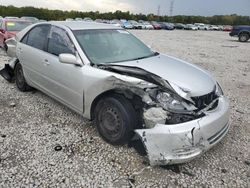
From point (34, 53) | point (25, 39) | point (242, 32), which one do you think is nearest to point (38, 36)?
point (34, 53)

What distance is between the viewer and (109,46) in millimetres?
3965

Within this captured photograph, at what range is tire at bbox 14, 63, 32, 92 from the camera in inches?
205

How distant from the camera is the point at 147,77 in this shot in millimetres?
3092

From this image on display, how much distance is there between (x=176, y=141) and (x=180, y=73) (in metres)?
0.99

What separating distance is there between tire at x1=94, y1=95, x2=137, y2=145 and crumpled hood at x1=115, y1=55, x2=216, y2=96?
0.54 meters

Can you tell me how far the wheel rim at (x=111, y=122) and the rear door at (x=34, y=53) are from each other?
151 cm

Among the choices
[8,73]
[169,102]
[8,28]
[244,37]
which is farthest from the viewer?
[244,37]

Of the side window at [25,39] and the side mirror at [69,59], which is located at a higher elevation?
the side window at [25,39]

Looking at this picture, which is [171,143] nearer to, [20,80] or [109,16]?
[20,80]

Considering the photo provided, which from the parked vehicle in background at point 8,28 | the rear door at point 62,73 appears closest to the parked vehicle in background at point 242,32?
the parked vehicle in background at point 8,28

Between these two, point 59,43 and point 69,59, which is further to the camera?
point 59,43

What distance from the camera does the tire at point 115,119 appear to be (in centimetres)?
308

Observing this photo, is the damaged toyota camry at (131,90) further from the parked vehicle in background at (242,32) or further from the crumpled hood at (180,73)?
the parked vehicle in background at (242,32)

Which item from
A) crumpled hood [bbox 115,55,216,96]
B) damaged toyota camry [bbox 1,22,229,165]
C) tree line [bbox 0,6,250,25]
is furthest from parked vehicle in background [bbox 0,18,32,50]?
tree line [bbox 0,6,250,25]
